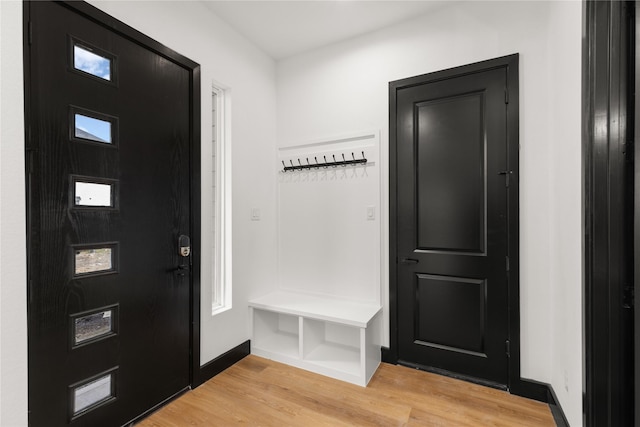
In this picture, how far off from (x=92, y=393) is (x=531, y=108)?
3163mm

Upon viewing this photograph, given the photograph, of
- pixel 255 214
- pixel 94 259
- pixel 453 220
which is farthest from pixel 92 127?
pixel 453 220

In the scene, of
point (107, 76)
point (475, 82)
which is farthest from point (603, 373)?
point (107, 76)

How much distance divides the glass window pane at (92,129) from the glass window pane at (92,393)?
4.24 feet

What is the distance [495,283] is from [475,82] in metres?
1.46

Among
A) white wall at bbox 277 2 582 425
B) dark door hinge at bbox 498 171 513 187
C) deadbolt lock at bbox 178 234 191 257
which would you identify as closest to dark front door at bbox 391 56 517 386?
dark door hinge at bbox 498 171 513 187

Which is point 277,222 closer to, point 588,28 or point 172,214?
point 172,214

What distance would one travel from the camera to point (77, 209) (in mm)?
1507

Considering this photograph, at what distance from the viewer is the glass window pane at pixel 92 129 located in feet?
4.95

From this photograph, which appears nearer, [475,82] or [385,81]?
[475,82]

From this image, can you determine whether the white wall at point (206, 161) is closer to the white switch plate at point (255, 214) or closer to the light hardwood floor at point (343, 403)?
the white switch plate at point (255, 214)

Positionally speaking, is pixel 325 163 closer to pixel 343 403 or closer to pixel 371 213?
pixel 371 213

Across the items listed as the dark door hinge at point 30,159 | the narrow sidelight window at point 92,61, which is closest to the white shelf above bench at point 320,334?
the dark door hinge at point 30,159

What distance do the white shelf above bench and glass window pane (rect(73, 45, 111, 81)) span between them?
6.39 feet

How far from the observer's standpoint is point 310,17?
2385 millimetres
